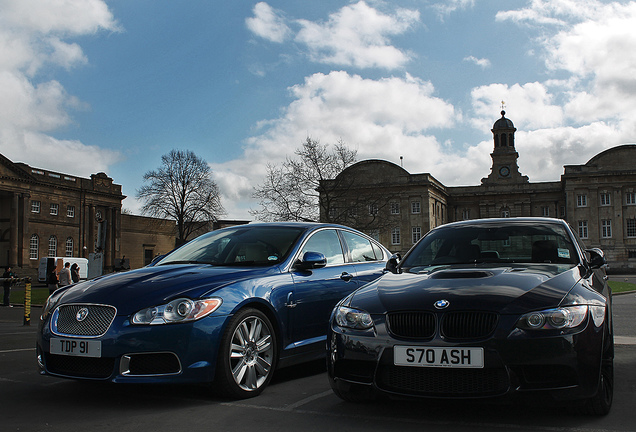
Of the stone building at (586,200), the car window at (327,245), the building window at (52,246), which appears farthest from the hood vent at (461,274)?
the building window at (52,246)

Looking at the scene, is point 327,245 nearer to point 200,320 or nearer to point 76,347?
point 200,320

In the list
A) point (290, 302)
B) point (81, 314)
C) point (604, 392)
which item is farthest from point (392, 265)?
point (81, 314)

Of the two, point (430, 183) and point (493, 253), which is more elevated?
point (430, 183)

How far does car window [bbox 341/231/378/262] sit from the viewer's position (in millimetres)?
7391

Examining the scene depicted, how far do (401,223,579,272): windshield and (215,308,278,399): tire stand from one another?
1432 millimetres

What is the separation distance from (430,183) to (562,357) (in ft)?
261

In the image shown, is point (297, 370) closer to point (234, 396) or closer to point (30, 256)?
point (234, 396)

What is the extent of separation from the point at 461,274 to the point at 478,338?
32.6 inches

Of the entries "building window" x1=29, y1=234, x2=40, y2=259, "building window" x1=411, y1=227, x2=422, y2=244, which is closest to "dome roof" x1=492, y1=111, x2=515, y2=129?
"building window" x1=411, y1=227, x2=422, y2=244

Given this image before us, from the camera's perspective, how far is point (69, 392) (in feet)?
18.1

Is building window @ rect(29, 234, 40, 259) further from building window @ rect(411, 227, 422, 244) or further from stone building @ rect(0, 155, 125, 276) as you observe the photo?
building window @ rect(411, 227, 422, 244)

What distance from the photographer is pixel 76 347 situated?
4770 millimetres

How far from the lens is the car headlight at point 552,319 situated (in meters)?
3.85

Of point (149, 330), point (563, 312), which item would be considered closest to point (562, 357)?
point (563, 312)
